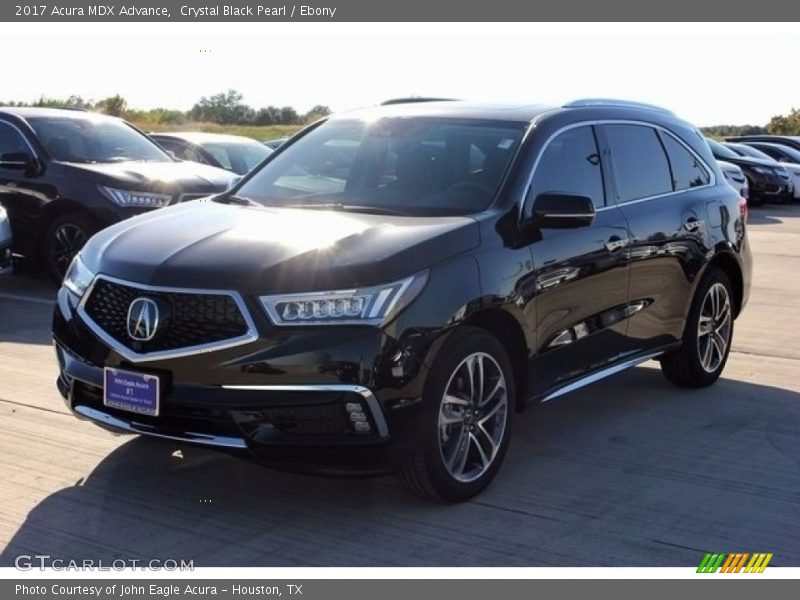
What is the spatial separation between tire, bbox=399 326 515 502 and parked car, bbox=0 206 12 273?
588 centimetres

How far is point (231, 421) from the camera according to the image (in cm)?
477

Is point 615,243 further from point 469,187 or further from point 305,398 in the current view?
point 305,398

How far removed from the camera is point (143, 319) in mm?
4922

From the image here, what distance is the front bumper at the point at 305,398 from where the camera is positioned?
470 centimetres

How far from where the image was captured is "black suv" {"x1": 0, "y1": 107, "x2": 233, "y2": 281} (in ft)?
35.7

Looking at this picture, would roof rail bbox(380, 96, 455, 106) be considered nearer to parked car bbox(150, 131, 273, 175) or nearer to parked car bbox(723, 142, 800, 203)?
parked car bbox(150, 131, 273, 175)

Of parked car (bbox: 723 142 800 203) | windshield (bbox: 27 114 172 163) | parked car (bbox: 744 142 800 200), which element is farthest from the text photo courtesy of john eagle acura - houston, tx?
parked car (bbox: 744 142 800 200)

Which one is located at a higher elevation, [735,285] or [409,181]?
[409,181]

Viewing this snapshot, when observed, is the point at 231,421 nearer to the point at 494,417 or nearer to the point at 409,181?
the point at 494,417

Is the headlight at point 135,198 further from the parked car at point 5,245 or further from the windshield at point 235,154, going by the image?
the windshield at point 235,154

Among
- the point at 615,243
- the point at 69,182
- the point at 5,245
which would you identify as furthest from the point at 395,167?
the point at 69,182
